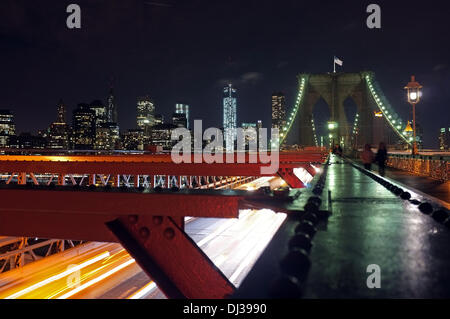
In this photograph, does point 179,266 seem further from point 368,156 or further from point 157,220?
point 368,156

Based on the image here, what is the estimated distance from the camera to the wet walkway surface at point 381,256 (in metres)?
1.64

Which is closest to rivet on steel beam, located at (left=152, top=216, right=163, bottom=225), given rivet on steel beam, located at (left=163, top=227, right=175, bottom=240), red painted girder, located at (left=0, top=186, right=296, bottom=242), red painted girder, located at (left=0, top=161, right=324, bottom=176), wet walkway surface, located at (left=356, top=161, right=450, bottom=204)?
red painted girder, located at (left=0, top=186, right=296, bottom=242)

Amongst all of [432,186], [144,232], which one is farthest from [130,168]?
[432,186]

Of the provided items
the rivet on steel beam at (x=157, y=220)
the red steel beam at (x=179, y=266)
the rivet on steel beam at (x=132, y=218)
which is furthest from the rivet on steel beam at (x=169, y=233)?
the rivet on steel beam at (x=132, y=218)

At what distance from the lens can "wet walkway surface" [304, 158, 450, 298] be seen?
1.64 m

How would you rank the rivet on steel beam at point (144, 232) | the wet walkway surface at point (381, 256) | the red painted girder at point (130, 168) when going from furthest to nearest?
the red painted girder at point (130, 168) → the rivet on steel beam at point (144, 232) → the wet walkway surface at point (381, 256)

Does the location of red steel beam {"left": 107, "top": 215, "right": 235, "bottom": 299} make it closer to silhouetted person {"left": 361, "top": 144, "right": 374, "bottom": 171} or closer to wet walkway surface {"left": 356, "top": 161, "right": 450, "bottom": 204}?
wet walkway surface {"left": 356, "top": 161, "right": 450, "bottom": 204}

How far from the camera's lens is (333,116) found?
74.2m

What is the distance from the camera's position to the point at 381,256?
2.20m

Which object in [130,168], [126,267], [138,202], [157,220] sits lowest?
[126,267]

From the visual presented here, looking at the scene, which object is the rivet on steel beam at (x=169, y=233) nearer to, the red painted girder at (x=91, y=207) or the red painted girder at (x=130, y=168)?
the red painted girder at (x=91, y=207)
